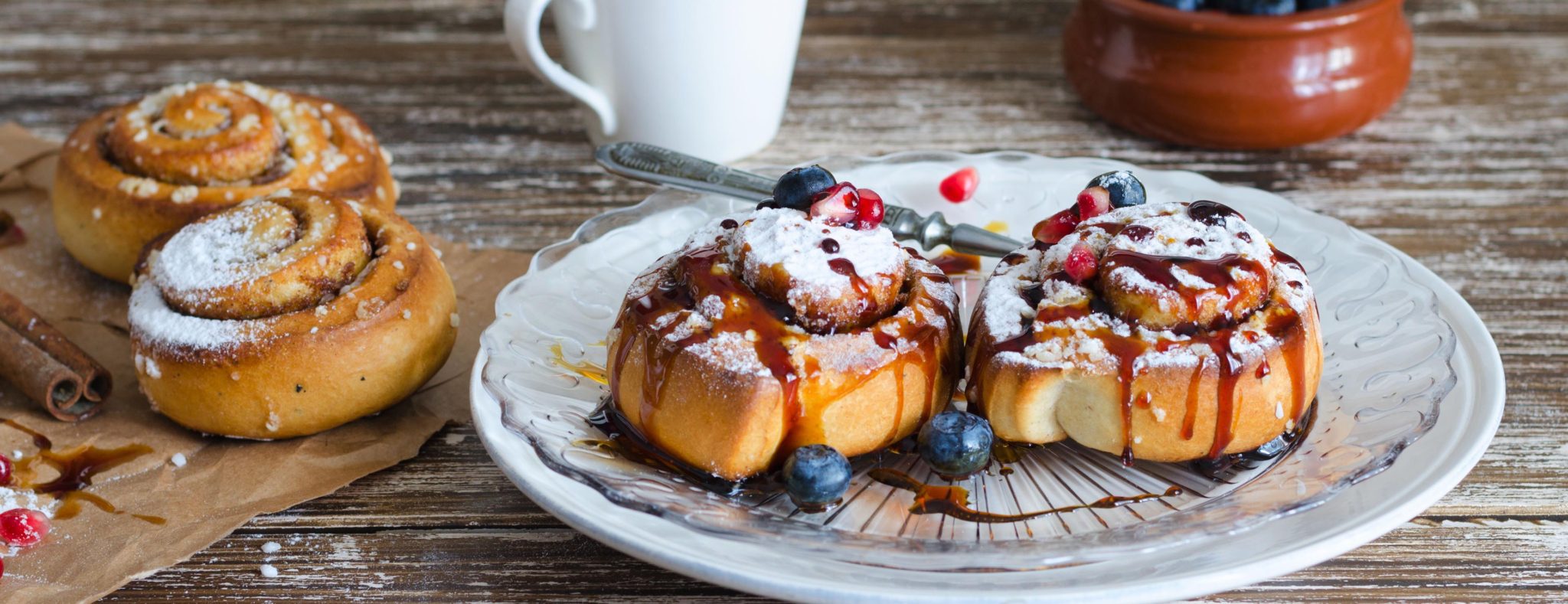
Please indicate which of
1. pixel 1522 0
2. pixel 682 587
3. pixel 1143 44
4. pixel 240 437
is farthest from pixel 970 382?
pixel 1522 0

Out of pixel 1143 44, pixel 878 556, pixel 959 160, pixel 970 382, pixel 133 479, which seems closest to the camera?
pixel 878 556

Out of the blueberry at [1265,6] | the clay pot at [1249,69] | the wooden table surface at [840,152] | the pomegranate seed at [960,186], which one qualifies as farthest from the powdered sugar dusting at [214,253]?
the blueberry at [1265,6]

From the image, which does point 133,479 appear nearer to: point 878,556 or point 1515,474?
point 878,556

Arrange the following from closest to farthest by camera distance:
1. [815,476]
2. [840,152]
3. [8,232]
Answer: [815,476], [8,232], [840,152]

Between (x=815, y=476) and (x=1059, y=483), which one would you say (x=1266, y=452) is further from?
(x=815, y=476)

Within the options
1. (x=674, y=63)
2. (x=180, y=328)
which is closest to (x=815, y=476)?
(x=180, y=328)

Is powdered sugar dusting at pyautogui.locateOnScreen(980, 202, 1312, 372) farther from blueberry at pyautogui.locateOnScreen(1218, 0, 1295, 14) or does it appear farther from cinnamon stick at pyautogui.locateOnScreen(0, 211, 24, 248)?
cinnamon stick at pyautogui.locateOnScreen(0, 211, 24, 248)
